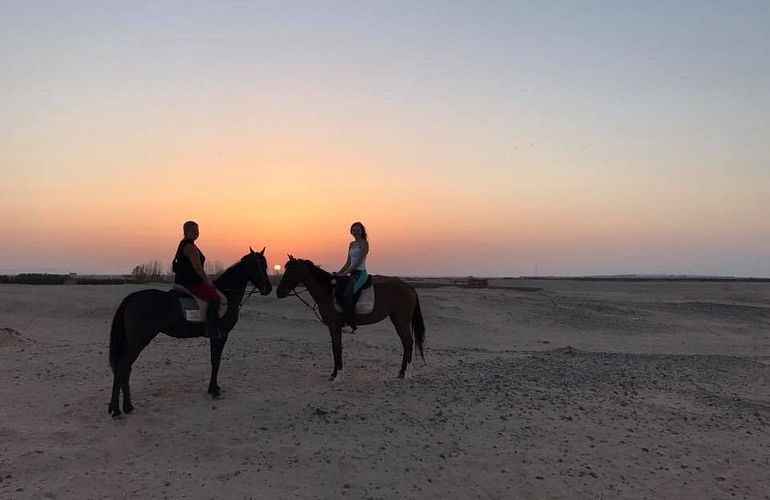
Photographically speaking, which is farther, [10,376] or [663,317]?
[663,317]

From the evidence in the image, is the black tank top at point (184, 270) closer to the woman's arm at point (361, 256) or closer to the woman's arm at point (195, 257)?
the woman's arm at point (195, 257)

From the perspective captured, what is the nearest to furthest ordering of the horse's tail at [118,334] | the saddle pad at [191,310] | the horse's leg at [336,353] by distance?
the horse's tail at [118,334] → the saddle pad at [191,310] → the horse's leg at [336,353]

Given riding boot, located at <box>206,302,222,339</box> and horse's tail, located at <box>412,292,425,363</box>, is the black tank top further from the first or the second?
horse's tail, located at <box>412,292,425,363</box>

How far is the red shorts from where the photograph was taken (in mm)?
9633

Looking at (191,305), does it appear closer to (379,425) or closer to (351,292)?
(351,292)

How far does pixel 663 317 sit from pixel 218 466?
27.5 metres

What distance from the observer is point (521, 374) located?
12320mm

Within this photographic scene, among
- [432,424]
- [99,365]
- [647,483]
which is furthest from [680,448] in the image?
[99,365]

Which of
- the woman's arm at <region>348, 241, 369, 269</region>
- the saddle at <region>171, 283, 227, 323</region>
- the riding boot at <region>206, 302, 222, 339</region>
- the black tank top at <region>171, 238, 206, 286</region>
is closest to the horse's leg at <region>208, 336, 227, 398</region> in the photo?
the riding boot at <region>206, 302, 222, 339</region>

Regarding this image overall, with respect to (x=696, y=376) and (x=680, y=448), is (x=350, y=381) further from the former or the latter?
(x=696, y=376)

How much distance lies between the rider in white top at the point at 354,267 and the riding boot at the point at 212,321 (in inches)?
108

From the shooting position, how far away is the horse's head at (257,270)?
10.3 meters

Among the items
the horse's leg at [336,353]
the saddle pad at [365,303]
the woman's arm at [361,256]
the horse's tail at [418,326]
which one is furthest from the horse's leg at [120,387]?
the horse's tail at [418,326]

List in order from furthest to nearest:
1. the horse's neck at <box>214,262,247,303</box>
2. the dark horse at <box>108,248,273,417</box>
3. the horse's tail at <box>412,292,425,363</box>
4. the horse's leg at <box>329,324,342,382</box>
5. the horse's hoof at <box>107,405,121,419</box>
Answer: the horse's tail at <box>412,292,425,363</box>
the horse's leg at <box>329,324,342,382</box>
the horse's neck at <box>214,262,247,303</box>
the dark horse at <box>108,248,273,417</box>
the horse's hoof at <box>107,405,121,419</box>
